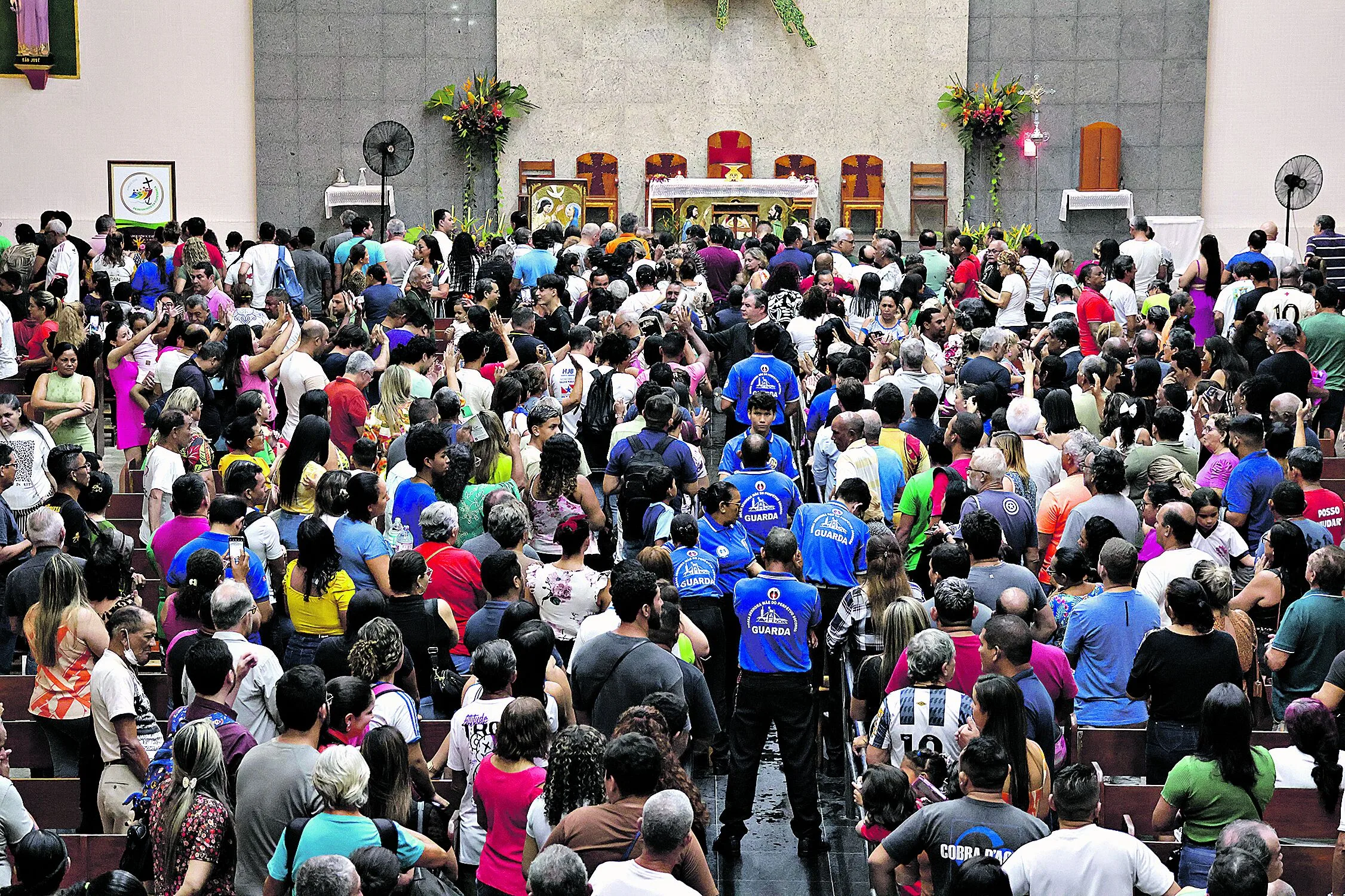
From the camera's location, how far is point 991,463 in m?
7.95

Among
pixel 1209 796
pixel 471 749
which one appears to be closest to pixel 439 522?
pixel 471 749

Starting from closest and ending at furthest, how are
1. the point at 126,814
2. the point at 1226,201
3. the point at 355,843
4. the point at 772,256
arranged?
the point at 355,843 < the point at 126,814 < the point at 772,256 < the point at 1226,201

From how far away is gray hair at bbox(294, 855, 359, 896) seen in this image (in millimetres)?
4379

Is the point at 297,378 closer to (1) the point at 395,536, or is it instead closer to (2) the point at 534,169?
(1) the point at 395,536

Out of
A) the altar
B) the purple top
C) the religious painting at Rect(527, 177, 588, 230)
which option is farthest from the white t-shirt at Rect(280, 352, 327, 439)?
the altar

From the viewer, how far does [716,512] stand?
7.84 metres

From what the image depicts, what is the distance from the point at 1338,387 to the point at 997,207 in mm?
10652

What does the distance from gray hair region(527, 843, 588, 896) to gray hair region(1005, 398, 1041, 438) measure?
5.38 meters

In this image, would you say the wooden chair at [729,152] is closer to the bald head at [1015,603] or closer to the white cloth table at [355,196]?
the white cloth table at [355,196]

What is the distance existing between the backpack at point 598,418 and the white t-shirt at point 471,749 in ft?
15.5

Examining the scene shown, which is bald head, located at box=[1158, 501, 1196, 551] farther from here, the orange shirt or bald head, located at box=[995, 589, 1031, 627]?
the orange shirt

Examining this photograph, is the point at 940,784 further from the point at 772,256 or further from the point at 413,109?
the point at 413,109

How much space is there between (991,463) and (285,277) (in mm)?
10471

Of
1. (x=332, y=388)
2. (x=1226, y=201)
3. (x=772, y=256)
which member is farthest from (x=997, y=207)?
(x=332, y=388)
